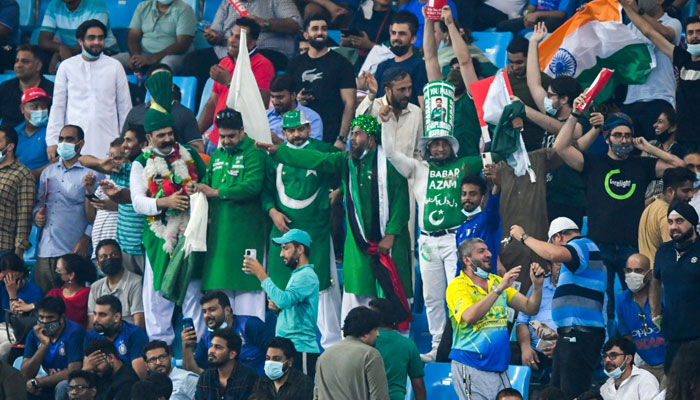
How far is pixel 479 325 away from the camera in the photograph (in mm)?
Result: 9859

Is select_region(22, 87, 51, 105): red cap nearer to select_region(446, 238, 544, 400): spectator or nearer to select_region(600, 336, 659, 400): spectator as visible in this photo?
select_region(446, 238, 544, 400): spectator

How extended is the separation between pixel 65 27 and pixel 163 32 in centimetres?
102

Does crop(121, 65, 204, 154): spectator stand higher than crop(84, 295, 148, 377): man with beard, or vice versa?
crop(121, 65, 204, 154): spectator

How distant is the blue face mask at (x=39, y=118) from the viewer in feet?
43.4

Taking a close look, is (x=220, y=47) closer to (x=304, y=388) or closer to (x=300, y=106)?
(x=300, y=106)

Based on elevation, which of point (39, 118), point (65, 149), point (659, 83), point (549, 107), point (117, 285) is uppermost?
point (659, 83)

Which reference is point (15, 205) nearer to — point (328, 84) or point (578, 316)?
point (328, 84)

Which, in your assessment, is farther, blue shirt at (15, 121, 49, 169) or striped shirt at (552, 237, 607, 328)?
blue shirt at (15, 121, 49, 169)

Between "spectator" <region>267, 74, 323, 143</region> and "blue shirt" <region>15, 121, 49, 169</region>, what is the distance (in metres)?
2.25

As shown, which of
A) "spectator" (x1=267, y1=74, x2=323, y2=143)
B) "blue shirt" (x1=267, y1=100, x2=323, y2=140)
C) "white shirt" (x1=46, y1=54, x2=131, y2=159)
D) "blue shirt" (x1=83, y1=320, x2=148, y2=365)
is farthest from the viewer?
"white shirt" (x1=46, y1=54, x2=131, y2=159)

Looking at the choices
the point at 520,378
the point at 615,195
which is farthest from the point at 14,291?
the point at 615,195

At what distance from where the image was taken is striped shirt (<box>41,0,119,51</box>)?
14531 mm

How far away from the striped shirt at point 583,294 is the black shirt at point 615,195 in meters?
1.04

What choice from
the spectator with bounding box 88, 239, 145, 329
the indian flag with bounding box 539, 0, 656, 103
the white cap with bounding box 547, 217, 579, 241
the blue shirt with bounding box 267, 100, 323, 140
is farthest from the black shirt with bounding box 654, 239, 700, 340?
the spectator with bounding box 88, 239, 145, 329
